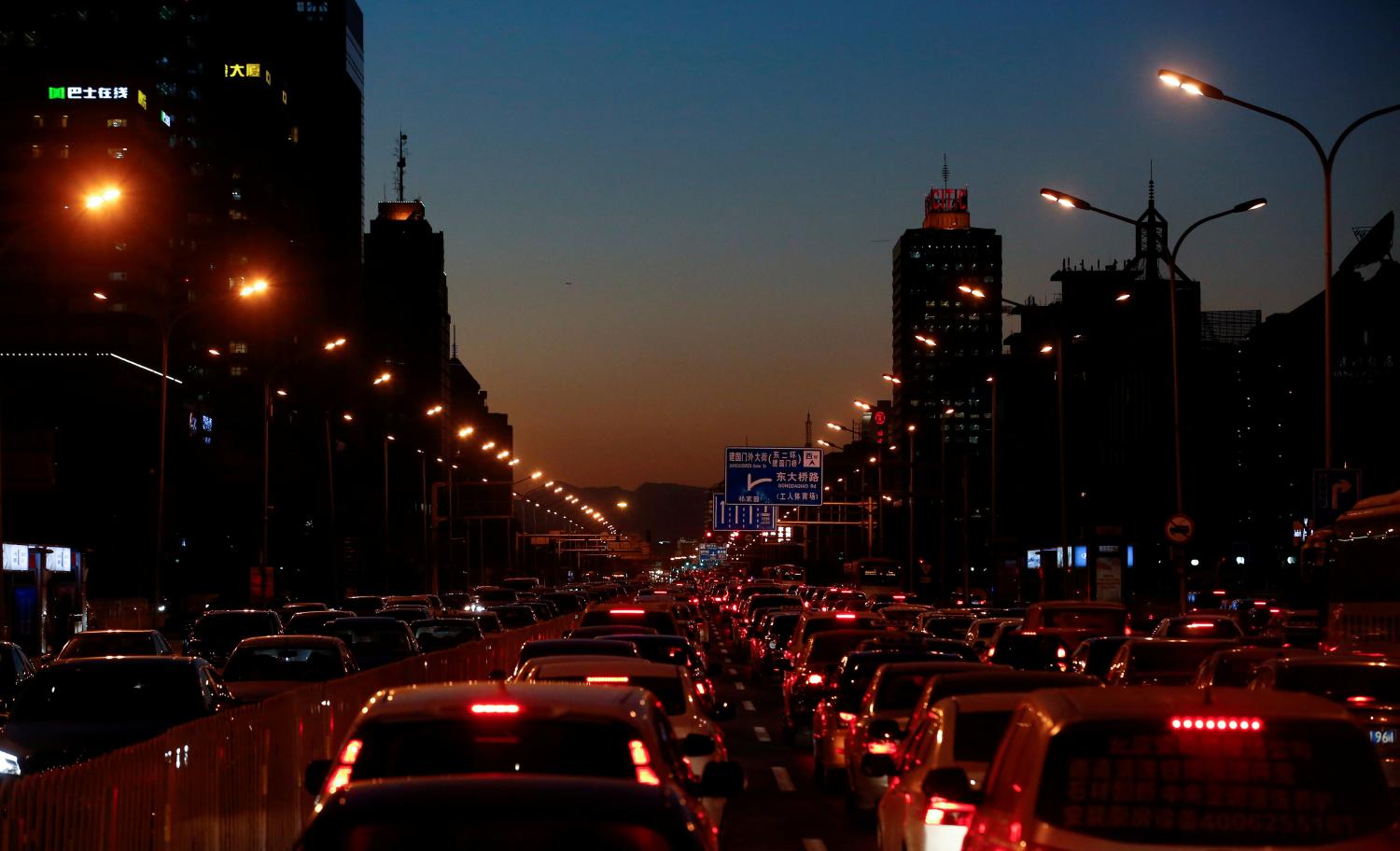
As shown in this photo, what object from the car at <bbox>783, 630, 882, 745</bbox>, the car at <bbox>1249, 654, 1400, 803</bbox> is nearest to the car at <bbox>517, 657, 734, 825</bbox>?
the car at <bbox>1249, 654, 1400, 803</bbox>

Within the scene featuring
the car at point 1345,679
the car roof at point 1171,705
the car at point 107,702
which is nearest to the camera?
the car roof at point 1171,705

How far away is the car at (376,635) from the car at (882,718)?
51.1ft

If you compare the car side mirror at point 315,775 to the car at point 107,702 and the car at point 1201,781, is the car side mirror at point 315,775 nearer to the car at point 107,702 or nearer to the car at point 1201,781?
the car at point 1201,781

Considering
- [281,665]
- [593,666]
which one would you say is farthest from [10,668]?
[593,666]

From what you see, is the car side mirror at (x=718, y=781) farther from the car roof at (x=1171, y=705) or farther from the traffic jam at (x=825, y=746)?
the car roof at (x=1171, y=705)

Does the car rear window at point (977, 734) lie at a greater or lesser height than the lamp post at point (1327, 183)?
lesser

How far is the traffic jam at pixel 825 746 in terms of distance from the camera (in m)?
5.90

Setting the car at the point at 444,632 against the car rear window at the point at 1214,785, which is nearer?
the car rear window at the point at 1214,785

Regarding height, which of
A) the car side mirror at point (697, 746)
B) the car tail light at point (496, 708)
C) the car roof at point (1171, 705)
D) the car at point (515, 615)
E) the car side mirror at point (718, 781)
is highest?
the car roof at point (1171, 705)

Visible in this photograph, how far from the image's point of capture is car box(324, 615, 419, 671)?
107ft

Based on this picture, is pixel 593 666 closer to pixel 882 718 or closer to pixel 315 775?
pixel 882 718

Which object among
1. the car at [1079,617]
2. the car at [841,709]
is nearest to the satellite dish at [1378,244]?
the car at [1079,617]

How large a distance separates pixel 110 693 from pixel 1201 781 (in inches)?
523

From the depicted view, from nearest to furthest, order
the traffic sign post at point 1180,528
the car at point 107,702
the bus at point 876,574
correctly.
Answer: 1. the car at point 107,702
2. the traffic sign post at point 1180,528
3. the bus at point 876,574
